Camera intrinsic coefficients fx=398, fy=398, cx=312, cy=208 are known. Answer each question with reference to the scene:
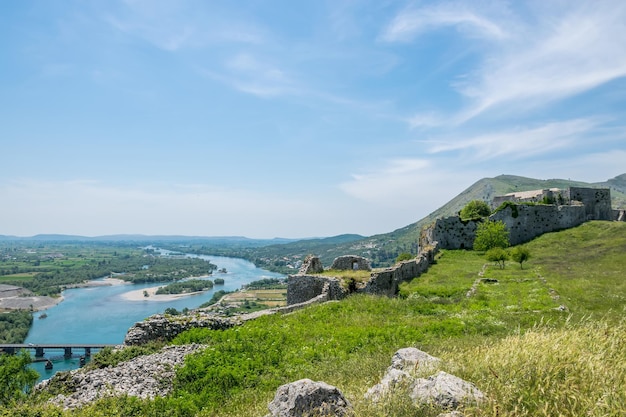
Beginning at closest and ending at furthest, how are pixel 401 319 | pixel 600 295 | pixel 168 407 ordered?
pixel 168 407 → pixel 401 319 → pixel 600 295

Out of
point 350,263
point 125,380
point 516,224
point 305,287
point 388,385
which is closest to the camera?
point 388,385

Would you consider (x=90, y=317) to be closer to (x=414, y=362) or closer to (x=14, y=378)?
(x=14, y=378)

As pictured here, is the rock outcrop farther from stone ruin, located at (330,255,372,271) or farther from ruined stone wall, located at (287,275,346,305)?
stone ruin, located at (330,255,372,271)

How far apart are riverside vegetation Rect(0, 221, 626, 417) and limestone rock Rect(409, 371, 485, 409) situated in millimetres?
165

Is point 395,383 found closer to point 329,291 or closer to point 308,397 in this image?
point 308,397

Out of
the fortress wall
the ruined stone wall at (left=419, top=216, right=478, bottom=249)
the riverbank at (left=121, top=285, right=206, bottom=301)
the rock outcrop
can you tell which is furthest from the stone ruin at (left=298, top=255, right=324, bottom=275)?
the riverbank at (left=121, top=285, right=206, bottom=301)

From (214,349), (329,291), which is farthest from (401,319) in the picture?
Result: (214,349)

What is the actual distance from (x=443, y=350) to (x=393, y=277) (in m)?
14.8

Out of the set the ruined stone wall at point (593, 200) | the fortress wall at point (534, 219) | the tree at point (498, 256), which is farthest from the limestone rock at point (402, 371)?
the ruined stone wall at point (593, 200)

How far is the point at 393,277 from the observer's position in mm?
23781

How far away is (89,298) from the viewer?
133 metres

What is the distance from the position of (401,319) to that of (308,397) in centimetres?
988

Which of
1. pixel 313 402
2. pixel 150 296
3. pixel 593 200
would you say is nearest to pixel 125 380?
pixel 313 402

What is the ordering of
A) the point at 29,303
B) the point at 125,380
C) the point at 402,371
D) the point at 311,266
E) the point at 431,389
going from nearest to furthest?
the point at 431,389 < the point at 402,371 < the point at 125,380 < the point at 311,266 < the point at 29,303
